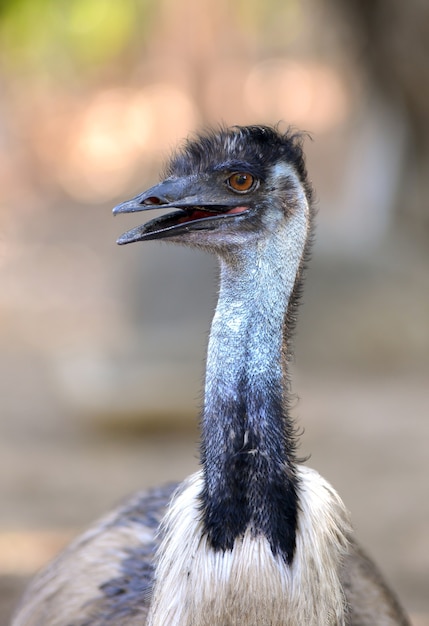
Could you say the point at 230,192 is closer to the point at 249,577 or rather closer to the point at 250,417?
the point at 250,417

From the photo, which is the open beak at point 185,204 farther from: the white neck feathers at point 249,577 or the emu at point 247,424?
the white neck feathers at point 249,577

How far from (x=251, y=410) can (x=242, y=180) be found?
1.73ft

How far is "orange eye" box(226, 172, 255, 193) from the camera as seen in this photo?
8.58ft

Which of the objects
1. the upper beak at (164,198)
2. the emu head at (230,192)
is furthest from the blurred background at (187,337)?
the upper beak at (164,198)

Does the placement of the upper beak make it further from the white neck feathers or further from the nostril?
the white neck feathers

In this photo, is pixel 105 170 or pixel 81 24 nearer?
pixel 105 170

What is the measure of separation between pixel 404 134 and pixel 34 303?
13.6ft

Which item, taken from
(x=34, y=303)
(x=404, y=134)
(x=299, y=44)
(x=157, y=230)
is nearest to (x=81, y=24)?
(x=299, y=44)

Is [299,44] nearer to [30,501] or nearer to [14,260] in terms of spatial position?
[14,260]

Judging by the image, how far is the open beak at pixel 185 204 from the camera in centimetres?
257

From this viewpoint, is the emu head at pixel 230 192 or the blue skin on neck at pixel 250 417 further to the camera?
the emu head at pixel 230 192

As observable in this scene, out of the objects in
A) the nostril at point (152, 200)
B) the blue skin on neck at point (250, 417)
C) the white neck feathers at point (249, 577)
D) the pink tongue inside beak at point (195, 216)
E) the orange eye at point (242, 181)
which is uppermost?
the orange eye at point (242, 181)

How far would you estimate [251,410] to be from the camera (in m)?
2.48

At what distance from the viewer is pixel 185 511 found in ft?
8.43
